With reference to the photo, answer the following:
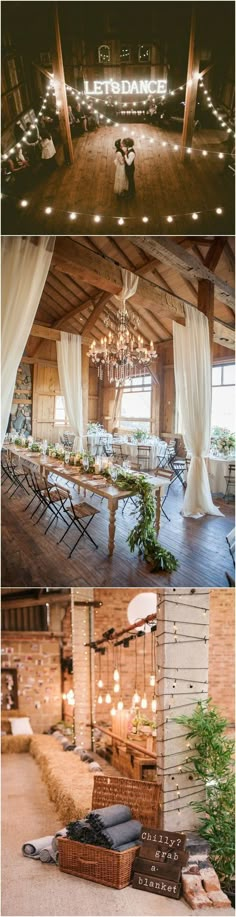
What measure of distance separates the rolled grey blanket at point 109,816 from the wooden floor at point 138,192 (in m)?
3.88

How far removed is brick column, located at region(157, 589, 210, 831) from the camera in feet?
15.4

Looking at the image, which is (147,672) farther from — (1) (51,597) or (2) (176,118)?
(2) (176,118)

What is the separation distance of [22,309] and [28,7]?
4.87ft

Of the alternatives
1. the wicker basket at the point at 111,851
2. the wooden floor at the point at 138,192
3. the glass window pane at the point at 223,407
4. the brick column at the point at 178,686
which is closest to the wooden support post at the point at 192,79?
the wooden floor at the point at 138,192

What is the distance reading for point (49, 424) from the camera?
3.43 metres

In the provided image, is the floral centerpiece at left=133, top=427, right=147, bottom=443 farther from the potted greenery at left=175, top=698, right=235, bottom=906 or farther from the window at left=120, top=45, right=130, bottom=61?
the potted greenery at left=175, top=698, right=235, bottom=906

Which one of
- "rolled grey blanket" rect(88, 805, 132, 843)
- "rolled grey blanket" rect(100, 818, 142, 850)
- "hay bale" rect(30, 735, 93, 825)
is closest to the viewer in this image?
"rolled grey blanket" rect(100, 818, 142, 850)

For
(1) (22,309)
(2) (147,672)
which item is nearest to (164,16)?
(1) (22,309)

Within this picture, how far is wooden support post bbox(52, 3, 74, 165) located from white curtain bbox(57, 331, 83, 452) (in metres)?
0.91

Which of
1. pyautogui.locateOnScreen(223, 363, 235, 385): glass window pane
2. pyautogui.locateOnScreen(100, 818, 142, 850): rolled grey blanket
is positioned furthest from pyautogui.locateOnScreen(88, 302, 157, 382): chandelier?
pyautogui.locateOnScreen(100, 818, 142, 850): rolled grey blanket

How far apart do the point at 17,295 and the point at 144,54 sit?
51.1 inches

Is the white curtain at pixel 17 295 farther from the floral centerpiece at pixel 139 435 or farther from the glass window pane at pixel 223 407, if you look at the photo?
the glass window pane at pixel 223 407

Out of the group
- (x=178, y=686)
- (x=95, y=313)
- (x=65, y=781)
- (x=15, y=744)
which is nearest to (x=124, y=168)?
(x=95, y=313)

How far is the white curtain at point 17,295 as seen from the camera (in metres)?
3.32
